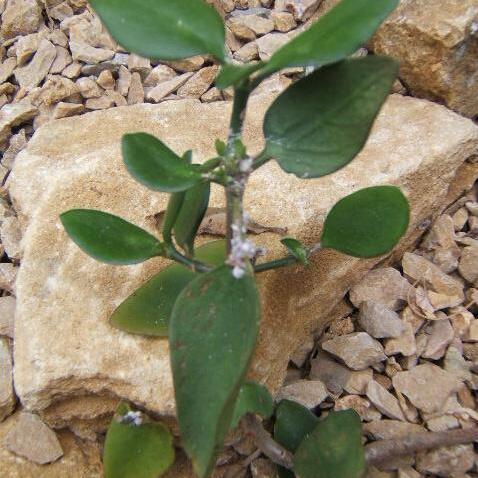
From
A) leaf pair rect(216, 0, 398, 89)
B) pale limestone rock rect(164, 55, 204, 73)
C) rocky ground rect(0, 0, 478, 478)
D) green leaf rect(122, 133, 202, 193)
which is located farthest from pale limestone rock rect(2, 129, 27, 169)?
leaf pair rect(216, 0, 398, 89)

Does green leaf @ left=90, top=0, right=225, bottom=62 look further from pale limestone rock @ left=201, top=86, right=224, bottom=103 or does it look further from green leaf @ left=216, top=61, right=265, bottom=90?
pale limestone rock @ left=201, top=86, right=224, bottom=103

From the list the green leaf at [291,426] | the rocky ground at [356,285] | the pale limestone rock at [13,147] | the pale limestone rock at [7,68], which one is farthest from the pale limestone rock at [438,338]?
the pale limestone rock at [7,68]

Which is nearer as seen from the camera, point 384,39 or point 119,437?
point 119,437

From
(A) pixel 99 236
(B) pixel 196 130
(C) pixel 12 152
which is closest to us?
(A) pixel 99 236

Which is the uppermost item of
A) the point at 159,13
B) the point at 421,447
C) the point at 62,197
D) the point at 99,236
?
the point at 159,13

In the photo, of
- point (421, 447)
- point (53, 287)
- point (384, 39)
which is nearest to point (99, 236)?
point (53, 287)

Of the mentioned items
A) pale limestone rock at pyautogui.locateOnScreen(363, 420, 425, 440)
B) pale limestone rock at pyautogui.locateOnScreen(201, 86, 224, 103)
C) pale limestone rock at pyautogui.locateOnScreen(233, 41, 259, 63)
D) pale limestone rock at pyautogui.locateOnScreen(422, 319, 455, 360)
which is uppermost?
pale limestone rock at pyautogui.locateOnScreen(233, 41, 259, 63)

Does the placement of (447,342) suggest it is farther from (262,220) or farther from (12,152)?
(12,152)

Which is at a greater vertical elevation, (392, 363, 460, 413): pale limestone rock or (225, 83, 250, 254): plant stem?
(225, 83, 250, 254): plant stem
